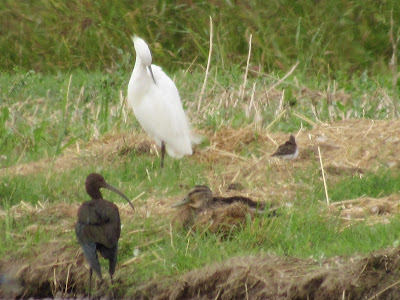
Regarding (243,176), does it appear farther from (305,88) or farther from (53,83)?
(53,83)

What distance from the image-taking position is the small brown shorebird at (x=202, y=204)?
6.64 meters

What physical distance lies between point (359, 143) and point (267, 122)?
1.50 metres

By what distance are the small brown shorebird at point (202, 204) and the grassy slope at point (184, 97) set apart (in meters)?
0.15

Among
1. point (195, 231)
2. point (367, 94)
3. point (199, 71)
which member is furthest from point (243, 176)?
point (199, 71)

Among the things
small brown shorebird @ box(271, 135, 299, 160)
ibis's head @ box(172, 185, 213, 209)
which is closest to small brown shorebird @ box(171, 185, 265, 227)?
ibis's head @ box(172, 185, 213, 209)

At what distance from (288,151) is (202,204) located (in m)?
1.96

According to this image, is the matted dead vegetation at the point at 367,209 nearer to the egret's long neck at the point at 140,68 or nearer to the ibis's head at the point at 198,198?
the ibis's head at the point at 198,198

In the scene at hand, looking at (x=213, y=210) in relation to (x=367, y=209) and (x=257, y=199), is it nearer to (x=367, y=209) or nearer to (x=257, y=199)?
(x=257, y=199)

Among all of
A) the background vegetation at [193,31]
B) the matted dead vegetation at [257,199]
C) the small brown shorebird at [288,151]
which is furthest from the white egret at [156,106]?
the background vegetation at [193,31]

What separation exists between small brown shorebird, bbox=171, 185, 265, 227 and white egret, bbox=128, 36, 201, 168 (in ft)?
8.16

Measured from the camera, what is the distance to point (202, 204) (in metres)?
6.68

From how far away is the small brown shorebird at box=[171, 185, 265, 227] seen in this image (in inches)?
261

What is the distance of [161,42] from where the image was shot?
14664mm

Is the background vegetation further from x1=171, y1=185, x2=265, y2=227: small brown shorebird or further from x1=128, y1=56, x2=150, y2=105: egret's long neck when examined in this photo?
x1=171, y1=185, x2=265, y2=227: small brown shorebird
